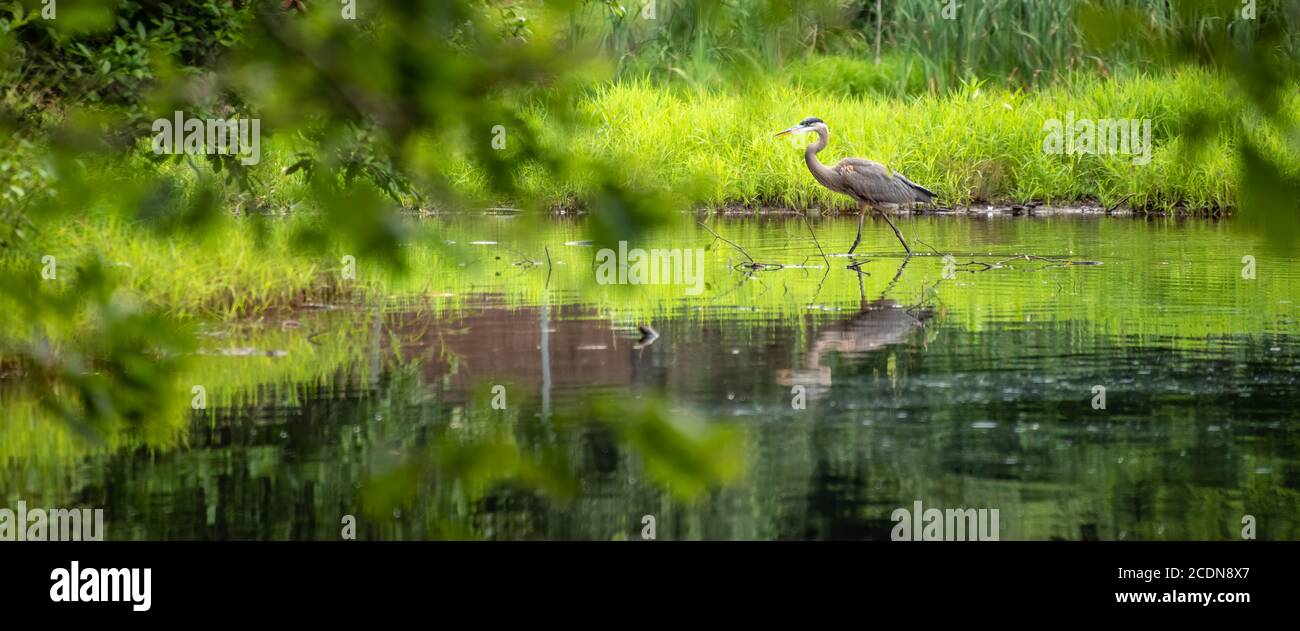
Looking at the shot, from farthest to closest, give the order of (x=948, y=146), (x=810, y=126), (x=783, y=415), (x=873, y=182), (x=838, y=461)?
(x=948, y=146) → (x=810, y=126) → (x=873, y=182) → (x=783, y=415) → (x=838, y=461)

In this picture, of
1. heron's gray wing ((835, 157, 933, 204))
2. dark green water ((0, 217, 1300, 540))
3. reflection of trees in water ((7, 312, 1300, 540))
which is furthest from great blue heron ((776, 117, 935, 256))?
reflection of trees in water ((7, 312, 1300, 540))

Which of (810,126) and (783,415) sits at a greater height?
(810,126)

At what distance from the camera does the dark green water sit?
4.82 metres

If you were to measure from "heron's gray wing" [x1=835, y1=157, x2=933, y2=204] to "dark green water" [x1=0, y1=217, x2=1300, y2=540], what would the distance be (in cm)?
206

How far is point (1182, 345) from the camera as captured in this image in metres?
8.10

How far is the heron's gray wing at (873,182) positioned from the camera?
12945 millimetres

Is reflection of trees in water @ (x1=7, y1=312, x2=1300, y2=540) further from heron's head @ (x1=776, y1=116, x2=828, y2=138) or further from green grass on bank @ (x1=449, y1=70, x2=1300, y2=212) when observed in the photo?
green grass on bank @ (x1=449, y1=70, x2=1300, y2=212)

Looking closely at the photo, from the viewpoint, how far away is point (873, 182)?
42.4 ft

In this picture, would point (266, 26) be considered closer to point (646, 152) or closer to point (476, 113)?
point (476, 113)

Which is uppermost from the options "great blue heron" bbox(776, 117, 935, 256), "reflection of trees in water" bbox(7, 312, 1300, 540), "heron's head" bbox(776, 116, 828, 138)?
"heron's head" bbox(776, 116, 828, 138)

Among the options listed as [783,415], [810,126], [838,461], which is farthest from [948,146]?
[838,461]

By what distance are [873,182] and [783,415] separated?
6.71 m

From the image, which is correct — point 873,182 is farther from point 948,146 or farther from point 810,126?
point 948,146

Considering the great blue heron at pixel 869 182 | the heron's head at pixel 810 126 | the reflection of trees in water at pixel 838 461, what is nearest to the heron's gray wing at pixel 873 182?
the great blue heron at pixel 869 182
